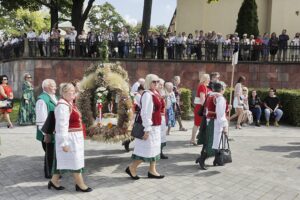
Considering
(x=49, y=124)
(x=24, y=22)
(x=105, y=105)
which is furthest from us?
(x=24, y=22)

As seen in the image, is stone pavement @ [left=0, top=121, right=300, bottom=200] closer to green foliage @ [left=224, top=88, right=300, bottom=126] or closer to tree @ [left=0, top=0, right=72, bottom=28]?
green foliage @ [left=224, top=88, right=300, bottom=126]

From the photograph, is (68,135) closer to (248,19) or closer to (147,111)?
(147,111)

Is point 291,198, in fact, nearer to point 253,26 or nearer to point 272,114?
point 272,114

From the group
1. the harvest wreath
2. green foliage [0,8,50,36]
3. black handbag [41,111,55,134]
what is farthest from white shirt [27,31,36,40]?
green foliage [0,8,50,36]

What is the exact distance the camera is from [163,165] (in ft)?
26.0

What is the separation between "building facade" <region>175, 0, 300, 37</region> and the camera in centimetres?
2552

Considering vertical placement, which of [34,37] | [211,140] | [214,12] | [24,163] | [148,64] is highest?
[214,12]

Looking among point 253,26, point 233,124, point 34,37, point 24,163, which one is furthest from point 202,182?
point 253,26

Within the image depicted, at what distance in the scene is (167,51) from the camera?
19.0 metres

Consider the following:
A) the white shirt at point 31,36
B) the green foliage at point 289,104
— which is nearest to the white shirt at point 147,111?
the green foliage at point 289,104

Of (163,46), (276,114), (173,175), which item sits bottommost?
(173,175)

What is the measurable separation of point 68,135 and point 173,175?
2321 mm

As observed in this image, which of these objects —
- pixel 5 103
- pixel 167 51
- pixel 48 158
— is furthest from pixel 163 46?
pixel 48 158

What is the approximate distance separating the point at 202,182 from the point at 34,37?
48.5ft
